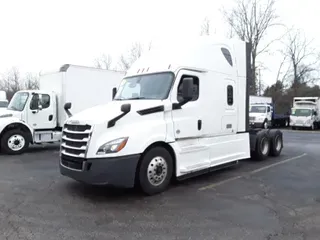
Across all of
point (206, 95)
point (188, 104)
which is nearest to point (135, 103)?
point (188, 104)

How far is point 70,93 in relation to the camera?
12.3 metres

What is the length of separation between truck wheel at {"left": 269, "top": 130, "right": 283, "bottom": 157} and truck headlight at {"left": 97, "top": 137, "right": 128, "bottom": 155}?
6.68m

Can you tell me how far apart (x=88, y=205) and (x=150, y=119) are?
6.47ft

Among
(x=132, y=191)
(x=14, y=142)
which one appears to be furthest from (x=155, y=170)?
(x=14, y=142)

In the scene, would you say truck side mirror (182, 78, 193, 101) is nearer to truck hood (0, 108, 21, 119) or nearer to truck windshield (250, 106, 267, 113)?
truck hood (0, 108, 21, 119)

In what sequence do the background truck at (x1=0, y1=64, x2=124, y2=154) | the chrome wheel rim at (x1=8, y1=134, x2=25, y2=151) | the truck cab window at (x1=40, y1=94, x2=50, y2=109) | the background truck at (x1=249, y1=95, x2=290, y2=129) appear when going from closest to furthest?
the chrome wheel rim at (x1=8, y1=134, x2=25, y2=151), the background truck at (x1=0, y1=64, x2=124, y2=154), the truck cab window at (x1=40, y1=94, x2=50, y2=109), the background truck at (x1=249, y1=95, x2=290, y2=129)

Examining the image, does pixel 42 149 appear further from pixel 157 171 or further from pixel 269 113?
pixel 269 113

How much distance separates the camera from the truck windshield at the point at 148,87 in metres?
6.35

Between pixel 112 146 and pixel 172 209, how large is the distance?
5.01 feet

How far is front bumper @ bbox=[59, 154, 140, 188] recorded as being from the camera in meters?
5.32

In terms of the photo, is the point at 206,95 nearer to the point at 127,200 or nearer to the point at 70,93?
the point at 127,200

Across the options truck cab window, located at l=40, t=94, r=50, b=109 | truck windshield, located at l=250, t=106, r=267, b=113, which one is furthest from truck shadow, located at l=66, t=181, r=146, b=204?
truck windshield, located at l=250, t=106, r=267, b=113

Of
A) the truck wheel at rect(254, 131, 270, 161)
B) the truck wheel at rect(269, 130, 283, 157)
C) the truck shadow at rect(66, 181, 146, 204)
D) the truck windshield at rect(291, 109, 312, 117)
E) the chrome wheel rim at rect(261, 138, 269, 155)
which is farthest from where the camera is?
the truck windshield at rect(291, 109, 312, 117)

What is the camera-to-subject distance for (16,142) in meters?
11.1
